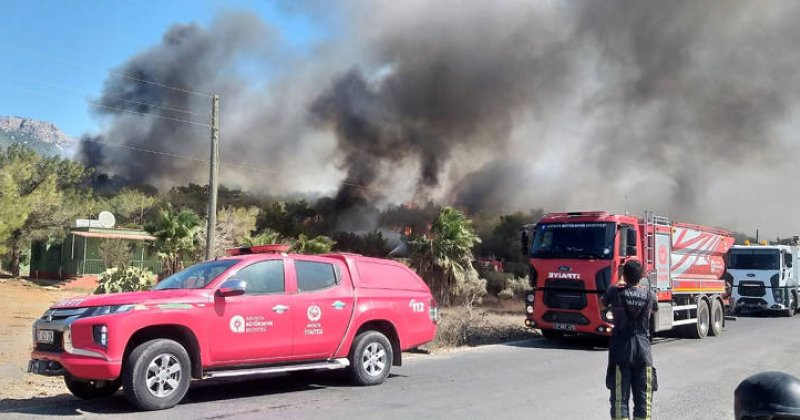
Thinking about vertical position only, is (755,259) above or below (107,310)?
above

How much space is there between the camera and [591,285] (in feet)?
41.6

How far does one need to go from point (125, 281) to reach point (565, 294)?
10541mm

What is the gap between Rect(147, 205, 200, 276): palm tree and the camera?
20156mm

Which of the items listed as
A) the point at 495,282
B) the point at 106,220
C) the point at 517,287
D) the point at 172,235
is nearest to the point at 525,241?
the point at 172,235

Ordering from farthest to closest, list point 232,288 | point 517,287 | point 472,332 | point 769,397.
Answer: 1. point 517,287
2. point 472,332
3. point 232,288
4. point 769,397

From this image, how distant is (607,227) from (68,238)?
31542 mm

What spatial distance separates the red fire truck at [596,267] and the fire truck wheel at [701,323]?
0.02 meters

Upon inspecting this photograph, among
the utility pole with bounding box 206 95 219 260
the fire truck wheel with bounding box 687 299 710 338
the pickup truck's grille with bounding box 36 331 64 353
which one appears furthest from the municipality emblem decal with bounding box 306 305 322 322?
the fire truck wheel with bounding box 687 299 710 338

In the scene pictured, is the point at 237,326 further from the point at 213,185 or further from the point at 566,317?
the point at 213,185

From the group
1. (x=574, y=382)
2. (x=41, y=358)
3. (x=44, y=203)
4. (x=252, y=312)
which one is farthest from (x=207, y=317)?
(x=44, y=203)

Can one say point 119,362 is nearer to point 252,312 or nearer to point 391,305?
point 252,312

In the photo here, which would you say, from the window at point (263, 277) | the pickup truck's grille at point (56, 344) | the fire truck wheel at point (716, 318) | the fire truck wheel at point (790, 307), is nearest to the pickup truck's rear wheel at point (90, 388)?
the pickup truck's grille at point (56, 344)

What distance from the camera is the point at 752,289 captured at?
2373 cm

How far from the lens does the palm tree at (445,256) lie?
23.6 metres
